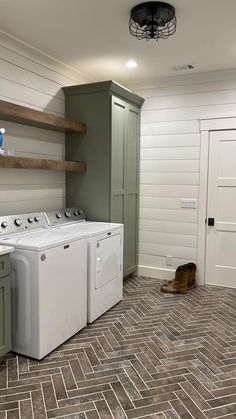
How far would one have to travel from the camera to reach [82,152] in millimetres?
4164

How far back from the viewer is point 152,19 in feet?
8.98

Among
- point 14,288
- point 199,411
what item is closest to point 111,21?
point 14,288

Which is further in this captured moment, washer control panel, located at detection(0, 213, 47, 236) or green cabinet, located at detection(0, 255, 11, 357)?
washer control panel, located at detection(0, 213, 47, 236)

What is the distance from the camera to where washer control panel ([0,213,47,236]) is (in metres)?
3.01

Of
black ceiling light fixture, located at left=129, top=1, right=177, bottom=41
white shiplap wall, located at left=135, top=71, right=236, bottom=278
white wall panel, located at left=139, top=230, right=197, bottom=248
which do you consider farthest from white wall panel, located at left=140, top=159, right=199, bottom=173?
black ceiling light fixture, located at left=129, top=1, right=177, bottom=41

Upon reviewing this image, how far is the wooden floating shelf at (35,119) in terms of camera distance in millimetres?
3043

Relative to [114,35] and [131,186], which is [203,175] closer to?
[131,186]

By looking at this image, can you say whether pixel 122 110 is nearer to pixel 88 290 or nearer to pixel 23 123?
pixel 23 123

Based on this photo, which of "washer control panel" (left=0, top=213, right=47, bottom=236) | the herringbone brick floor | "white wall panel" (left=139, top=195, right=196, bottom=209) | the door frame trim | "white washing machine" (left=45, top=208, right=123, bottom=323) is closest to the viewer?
the herringbone brick floor

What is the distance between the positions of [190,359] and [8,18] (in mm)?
3282

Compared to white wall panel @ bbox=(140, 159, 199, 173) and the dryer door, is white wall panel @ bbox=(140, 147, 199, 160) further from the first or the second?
the dryer door

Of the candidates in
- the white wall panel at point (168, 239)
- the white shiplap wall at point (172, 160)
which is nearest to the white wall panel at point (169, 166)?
the white shiplap wall at point (172, 160)

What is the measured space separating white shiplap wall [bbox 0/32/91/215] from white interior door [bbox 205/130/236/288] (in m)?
1.98

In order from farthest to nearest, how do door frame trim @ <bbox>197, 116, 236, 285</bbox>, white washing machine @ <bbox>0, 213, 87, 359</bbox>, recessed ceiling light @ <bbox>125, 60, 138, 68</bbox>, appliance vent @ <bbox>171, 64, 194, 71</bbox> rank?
door frame trim @ <bbox>197, 116, 236, 285</bbox>, appliance vent @ <bbox>171, 64, 194, 71</bbox>, recessed ceiling light @ <bbox>125, 60, 138, 68</bbox>, white washing machine @ <bbox>0, 213, 87, 359</bbox>
